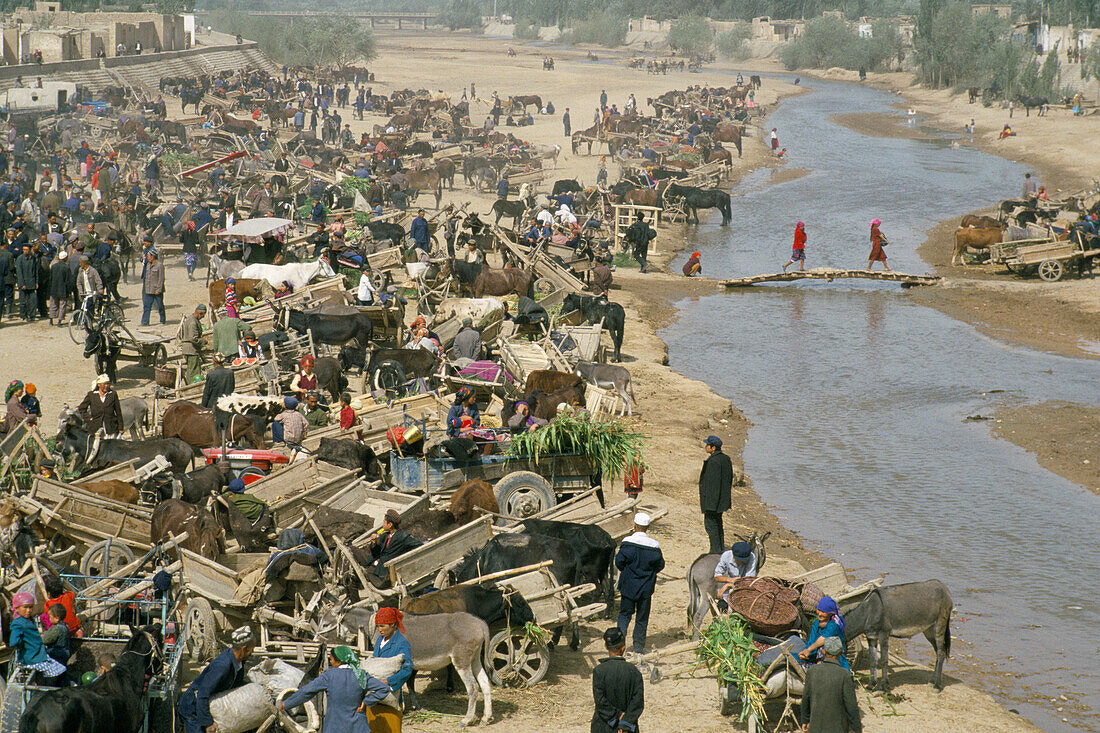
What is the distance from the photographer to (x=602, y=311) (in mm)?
21703

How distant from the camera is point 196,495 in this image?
12438 mm

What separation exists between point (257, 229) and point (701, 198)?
21113 mm

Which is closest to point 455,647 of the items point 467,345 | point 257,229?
point 467,345

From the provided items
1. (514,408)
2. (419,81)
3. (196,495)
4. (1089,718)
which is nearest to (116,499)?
(196,495)

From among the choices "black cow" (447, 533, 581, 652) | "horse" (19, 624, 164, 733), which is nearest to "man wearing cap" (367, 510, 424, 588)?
"black cow" (447, 533, 581, 652)

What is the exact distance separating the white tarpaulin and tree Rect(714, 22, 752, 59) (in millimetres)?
108166

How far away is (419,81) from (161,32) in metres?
20.7

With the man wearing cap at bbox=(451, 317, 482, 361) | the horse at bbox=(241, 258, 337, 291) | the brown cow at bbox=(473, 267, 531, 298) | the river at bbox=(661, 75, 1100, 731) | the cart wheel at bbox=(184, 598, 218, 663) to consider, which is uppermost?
the horse at bbox=(241, 258, 337, 291)

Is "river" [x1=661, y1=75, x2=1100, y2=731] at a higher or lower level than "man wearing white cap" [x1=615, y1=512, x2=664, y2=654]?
lower

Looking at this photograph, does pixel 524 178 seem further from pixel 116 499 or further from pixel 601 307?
pixel 116 499

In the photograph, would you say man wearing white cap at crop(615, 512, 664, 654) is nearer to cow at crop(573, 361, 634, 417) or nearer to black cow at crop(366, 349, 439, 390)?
black cow at crop(366, 349, 439, 390)

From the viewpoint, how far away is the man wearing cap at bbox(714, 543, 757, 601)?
10.4 m

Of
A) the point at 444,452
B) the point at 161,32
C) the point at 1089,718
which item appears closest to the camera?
the point at 1089,718

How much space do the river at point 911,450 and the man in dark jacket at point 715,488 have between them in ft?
8.25
